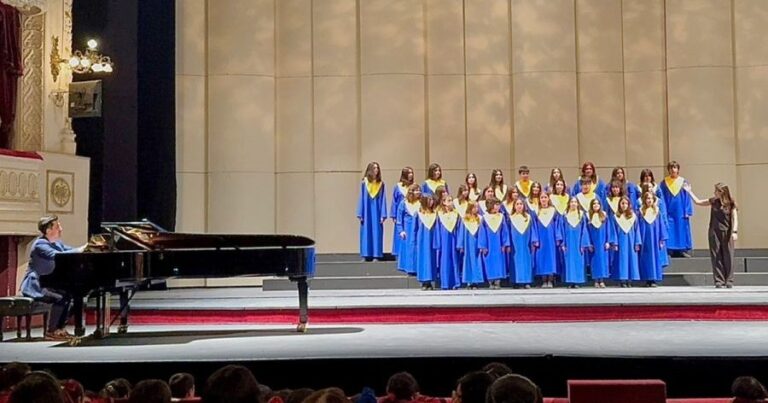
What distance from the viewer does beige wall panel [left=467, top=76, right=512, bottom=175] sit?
1397 centimetres

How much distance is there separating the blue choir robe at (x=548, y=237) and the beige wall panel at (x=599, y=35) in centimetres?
366

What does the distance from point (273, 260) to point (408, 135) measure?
23.1 ft

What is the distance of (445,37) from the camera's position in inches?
554

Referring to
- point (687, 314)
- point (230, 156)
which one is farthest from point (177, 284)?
point (687, 314)

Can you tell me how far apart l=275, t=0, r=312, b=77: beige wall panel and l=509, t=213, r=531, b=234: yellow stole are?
4.57 metres

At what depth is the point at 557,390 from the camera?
558 cm

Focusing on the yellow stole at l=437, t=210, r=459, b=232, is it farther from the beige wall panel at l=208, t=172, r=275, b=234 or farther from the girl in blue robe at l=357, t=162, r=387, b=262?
the beige wall panel at l=208, t=172, r=275, b=234

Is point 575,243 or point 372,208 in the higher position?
point 372,208

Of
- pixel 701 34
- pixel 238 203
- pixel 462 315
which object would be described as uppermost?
pixel 701 34

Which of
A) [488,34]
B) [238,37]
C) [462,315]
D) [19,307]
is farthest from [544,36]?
[19,307]

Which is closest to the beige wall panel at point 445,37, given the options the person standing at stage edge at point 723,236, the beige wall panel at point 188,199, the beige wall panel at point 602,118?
the beige wall panel at point 602,118

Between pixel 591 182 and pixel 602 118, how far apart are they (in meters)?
2.92

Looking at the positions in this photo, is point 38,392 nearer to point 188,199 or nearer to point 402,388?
point 402,388

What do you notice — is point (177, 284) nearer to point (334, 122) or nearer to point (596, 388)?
point (334, 122)
